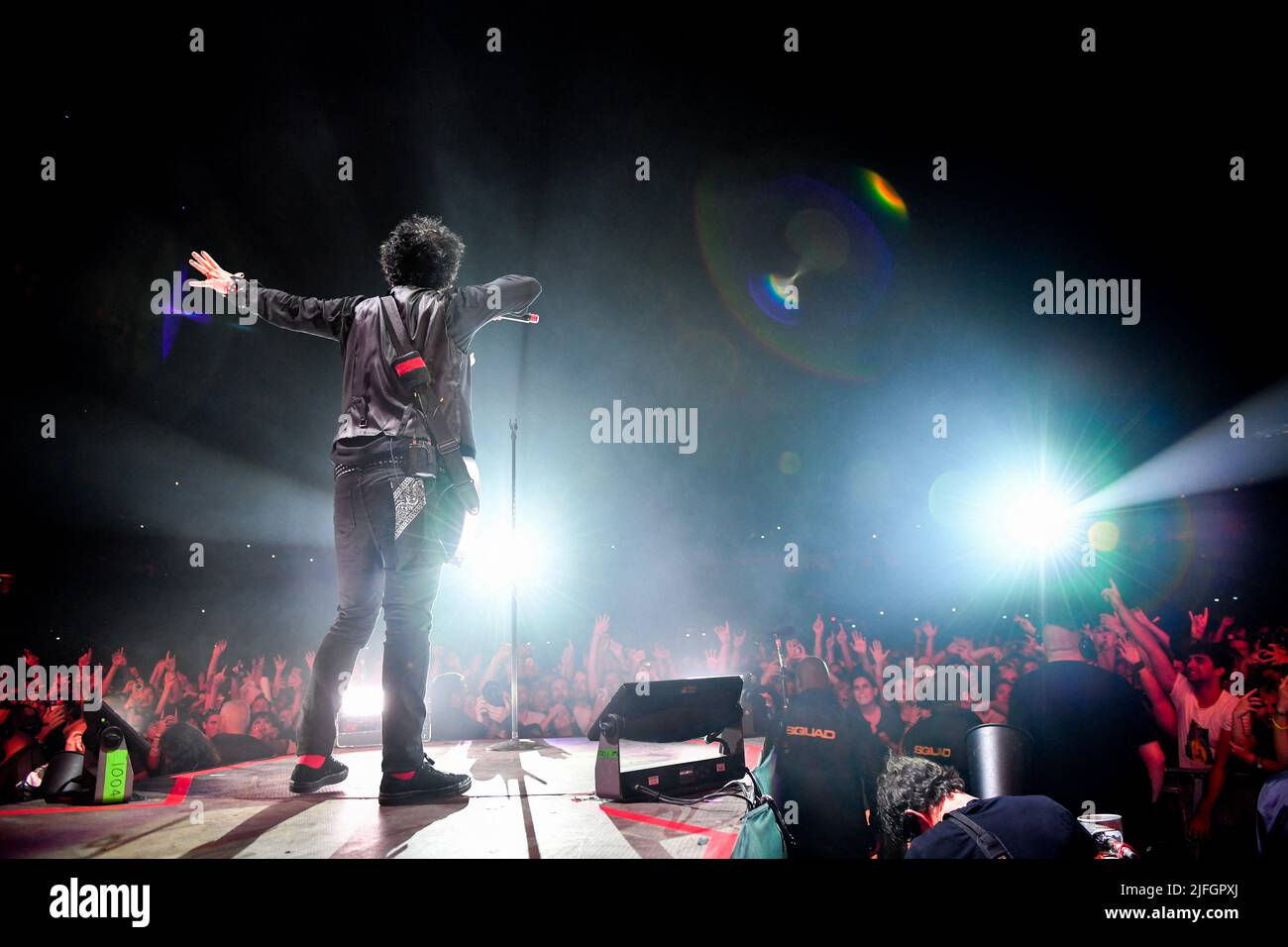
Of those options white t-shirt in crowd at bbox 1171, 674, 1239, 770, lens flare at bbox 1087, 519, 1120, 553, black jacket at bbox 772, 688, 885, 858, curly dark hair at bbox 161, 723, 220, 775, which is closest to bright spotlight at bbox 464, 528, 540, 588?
curly dark hair at bbox 161, 723, 220, 775

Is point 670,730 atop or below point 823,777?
atop

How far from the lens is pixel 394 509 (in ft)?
8.59

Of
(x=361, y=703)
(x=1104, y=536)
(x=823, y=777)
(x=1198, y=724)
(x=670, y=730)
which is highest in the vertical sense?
(x=1104, y=536)


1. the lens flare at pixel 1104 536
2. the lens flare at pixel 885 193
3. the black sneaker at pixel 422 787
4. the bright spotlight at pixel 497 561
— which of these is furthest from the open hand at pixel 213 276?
the lens flare at pixel 1104 536

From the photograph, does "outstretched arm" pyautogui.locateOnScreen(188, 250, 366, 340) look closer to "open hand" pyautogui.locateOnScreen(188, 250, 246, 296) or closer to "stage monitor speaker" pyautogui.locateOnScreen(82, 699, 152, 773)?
"open hand" pyautogui.locateOnScreen(188, 250, 246, 296)

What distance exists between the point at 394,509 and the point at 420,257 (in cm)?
123

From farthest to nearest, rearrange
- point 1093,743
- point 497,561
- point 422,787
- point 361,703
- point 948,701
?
point 497,561 < point 361,703 < point 948,701 < point 1093,743 < point 422,787

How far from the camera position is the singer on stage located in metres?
2.57

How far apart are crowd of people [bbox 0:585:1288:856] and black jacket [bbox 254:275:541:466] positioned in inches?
89.7

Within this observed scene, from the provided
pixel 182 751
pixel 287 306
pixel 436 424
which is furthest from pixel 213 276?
pixel 182 751

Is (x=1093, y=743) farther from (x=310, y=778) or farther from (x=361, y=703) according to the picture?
(x=361, y=703)

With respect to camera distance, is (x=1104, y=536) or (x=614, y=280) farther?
(x=1104, y=536)
